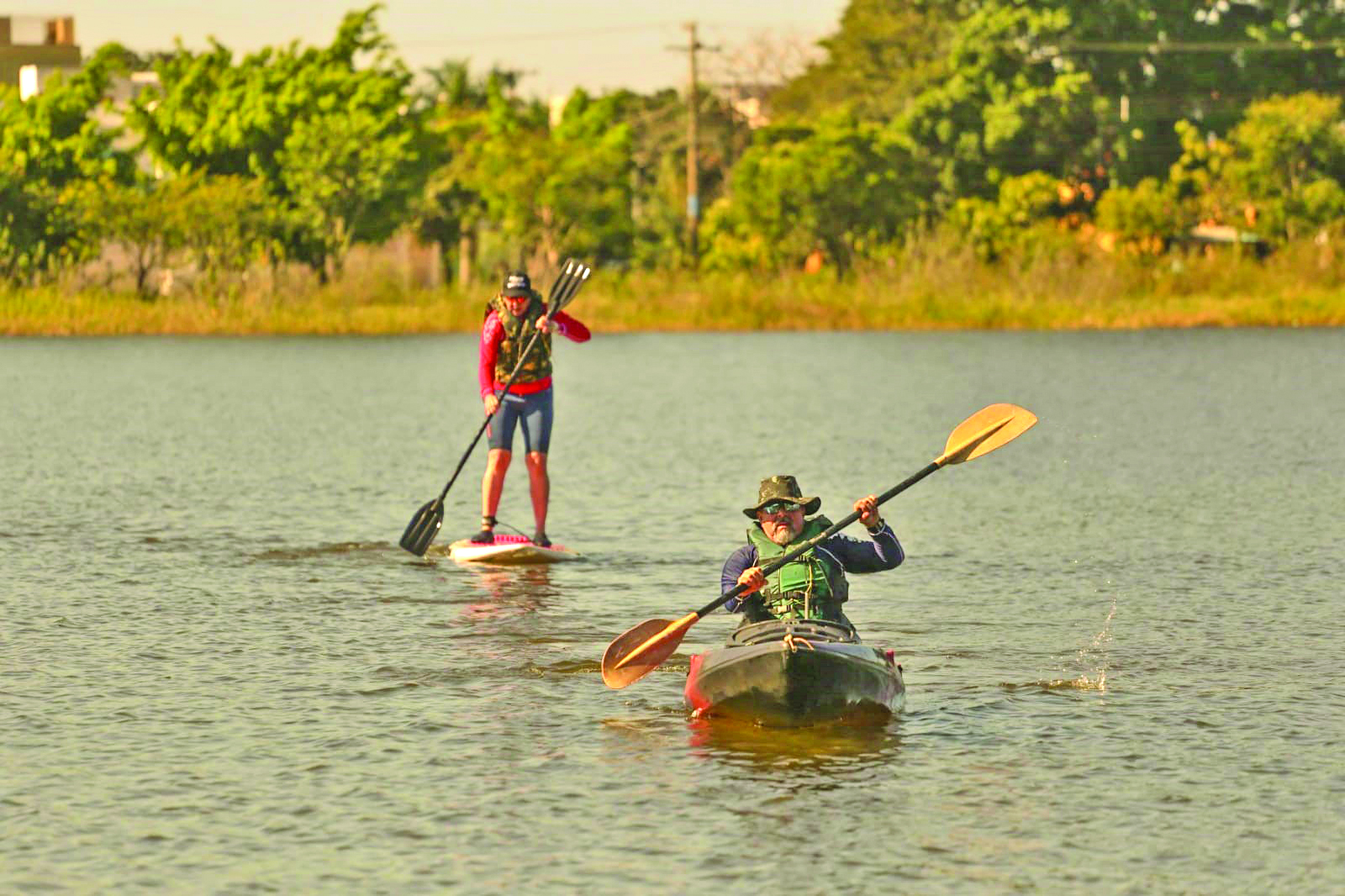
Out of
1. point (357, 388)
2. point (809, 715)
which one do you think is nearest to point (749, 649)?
point (809, 715)

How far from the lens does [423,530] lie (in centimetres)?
1603

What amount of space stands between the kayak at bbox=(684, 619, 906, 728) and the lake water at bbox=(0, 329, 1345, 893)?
0.16 metres

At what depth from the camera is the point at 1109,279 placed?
63406mm

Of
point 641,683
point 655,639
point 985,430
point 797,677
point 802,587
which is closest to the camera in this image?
point 797,677

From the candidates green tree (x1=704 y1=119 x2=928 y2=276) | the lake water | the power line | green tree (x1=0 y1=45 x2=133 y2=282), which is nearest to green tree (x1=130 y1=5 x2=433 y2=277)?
green tree (x1=0 y1=45 x2=133 y2=282)

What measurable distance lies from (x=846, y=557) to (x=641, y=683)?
4.38ft

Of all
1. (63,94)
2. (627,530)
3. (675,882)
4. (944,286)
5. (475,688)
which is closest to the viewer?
(675,882)

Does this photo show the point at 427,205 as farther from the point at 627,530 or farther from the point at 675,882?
the point at 675,882

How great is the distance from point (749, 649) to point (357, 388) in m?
29.6

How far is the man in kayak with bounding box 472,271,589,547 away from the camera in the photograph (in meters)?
15.4

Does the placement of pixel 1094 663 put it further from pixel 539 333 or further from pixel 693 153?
pixel 693 153

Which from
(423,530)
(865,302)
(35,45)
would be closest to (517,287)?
(423,530)

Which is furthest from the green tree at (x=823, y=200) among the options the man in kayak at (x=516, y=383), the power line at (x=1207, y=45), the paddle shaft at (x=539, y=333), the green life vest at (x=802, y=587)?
the green life vest at (x=802, y=587)

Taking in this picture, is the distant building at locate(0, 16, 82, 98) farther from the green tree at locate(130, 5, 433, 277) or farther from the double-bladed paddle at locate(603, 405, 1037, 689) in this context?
the double-bladed paddle at locate(603, 405, 1037, 689)
